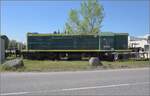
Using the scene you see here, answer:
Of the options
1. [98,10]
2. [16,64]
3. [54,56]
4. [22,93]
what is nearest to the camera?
[22,93]

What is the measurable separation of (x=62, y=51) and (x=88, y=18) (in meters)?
21.0

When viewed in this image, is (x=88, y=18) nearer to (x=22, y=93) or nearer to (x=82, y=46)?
(x=82, y=46)

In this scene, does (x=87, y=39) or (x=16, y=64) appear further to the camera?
(x=87, y=39)

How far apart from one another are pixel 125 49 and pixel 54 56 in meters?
9.39

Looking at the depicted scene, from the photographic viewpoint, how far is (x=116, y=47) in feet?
141

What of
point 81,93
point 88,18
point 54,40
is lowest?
point 81,93

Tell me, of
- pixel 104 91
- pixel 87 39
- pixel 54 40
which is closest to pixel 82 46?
pixel 87 39

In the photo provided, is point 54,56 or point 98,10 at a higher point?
point 98,10

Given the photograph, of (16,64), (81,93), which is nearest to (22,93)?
(81,93)

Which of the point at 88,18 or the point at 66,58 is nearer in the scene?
the point at 66,58

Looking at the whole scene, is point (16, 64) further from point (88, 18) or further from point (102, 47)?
point (88, 18)

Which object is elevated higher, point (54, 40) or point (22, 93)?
point (54, 40)

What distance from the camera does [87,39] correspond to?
42.1 meters

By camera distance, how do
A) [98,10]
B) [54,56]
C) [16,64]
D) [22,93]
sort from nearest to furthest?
1. [22,93]
2. [16,64]
3. [54,56]
4. [98,10]
